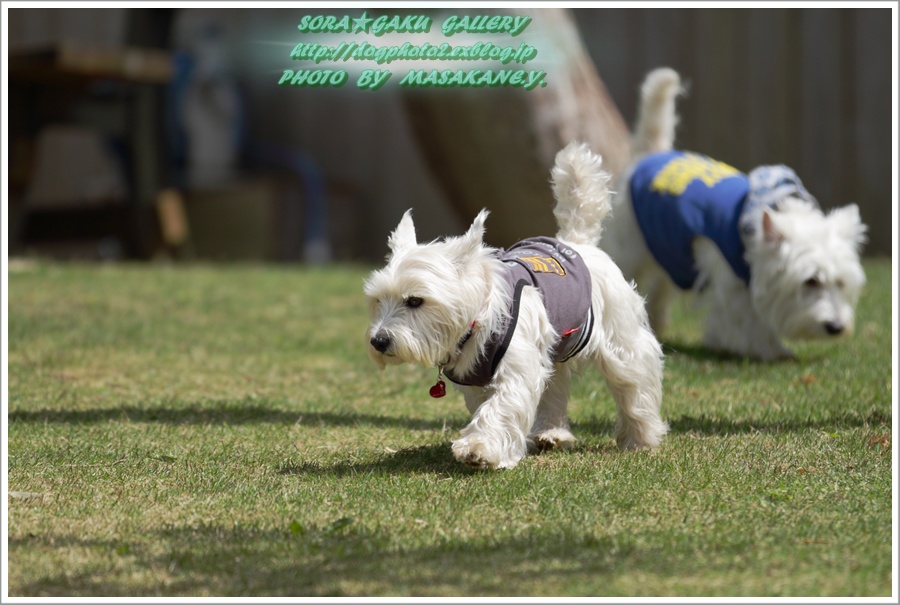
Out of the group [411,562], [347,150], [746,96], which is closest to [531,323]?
[411,562]

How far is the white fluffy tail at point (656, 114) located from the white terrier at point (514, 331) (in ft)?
8.93

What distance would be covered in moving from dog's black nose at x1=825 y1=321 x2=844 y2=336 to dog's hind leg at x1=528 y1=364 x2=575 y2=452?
7.79 ft

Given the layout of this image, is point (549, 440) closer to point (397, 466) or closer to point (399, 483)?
point (397, 466)

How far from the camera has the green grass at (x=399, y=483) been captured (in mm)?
3314

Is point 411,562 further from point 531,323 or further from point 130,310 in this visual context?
point 130,310

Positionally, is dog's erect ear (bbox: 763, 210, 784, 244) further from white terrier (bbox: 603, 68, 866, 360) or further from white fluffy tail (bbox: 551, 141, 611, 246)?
white fluffy tail (bbox: 551, 141, 611, 246)

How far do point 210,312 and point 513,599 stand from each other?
19.6 feet

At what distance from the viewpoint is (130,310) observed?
865 cm

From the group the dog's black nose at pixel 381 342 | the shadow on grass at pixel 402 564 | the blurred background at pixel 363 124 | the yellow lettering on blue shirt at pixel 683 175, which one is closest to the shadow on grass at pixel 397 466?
the dog's black nose at pixel 381 342

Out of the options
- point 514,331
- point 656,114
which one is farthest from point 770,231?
point 514,331

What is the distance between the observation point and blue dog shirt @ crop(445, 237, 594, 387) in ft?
14.3

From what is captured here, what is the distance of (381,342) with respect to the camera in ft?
14.0

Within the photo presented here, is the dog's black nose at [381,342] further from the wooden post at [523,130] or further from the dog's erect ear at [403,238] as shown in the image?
the wooden post at [523,130]

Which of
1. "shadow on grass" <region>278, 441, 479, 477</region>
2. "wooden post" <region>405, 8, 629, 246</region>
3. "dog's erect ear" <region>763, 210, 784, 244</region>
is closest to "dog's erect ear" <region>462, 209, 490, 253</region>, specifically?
"shadow on grass" <region>278, 441, 479, 477</region>
